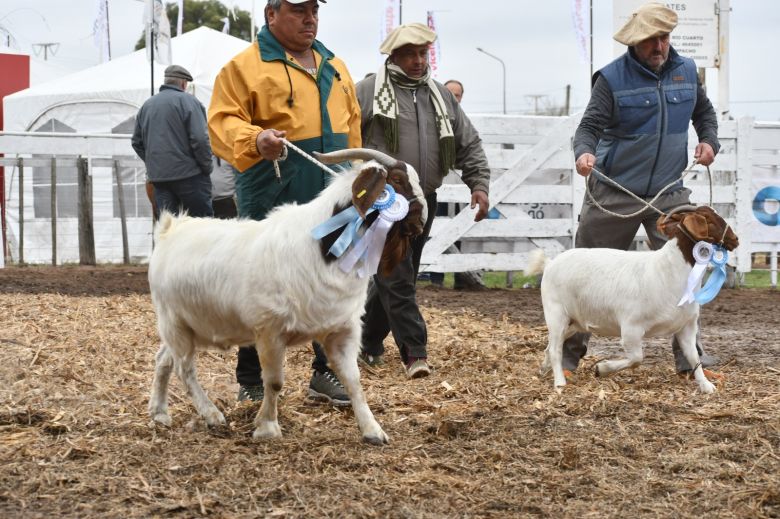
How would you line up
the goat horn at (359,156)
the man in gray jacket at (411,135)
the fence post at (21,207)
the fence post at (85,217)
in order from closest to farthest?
the goat horn at (359,156) < the man in gray jacket at (411,135) < the fence post at (21,207) < the fence post at (85,217)

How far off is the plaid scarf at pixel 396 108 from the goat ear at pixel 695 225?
5.31 feet

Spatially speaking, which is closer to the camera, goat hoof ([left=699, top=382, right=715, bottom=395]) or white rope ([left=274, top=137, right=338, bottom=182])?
white rope ([left=274, top=137, right=338, bottom=182])

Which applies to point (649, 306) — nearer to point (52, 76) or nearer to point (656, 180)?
point (656, 180)

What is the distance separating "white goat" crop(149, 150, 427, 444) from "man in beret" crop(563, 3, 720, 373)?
7.56 ft

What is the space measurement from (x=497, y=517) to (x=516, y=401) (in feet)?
6.85

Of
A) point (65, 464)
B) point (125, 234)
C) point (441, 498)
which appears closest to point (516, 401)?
point (441, 498)

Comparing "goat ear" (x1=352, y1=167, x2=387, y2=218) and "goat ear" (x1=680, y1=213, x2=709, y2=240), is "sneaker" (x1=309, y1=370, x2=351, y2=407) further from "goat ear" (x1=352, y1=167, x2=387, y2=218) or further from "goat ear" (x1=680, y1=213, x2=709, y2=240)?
"goat ear" (x1=680, y1=213, x2=709, y2=240)

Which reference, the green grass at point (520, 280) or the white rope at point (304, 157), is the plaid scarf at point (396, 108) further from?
the green grass at point (520, 280)

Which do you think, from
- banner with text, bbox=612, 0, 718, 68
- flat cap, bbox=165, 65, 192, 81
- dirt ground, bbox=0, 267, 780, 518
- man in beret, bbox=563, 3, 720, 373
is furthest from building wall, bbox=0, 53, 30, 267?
man in beret, bbox=563, 3, 720, 373

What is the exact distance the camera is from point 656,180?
6.95m

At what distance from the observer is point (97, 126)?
1866 centimetres

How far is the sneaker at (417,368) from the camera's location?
22.9ft

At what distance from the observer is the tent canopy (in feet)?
60.3

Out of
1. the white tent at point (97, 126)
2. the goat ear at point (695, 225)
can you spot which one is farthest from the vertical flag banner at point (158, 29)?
the goat ear at point (695, 225)
